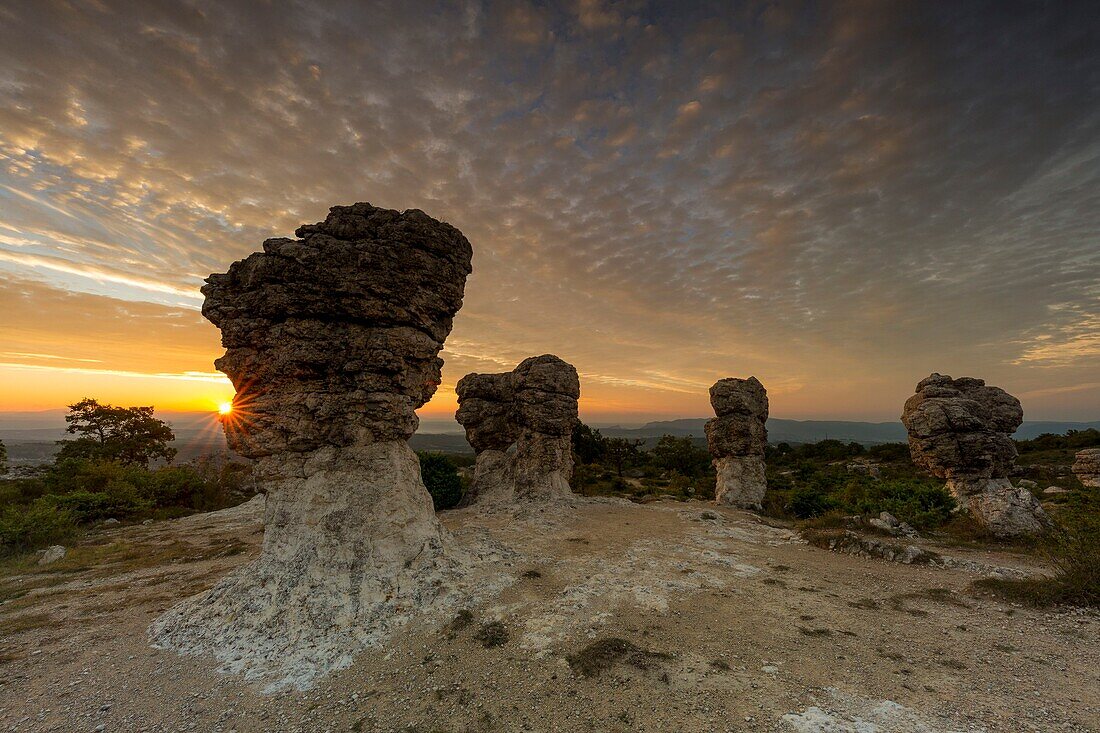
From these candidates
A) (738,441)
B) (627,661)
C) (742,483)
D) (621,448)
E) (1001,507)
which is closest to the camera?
(627,661)

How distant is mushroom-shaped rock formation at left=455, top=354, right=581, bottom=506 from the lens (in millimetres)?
25828

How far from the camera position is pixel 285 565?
35.3 ft

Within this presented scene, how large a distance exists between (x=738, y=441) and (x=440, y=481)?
2070 centimetres

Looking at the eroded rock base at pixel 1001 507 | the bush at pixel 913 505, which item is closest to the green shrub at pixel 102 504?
the bush at pixel 913 505

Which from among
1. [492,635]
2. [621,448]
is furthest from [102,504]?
[621,448]

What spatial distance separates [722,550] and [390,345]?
575 inches

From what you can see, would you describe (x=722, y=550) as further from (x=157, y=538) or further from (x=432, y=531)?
(x=157, y=538)

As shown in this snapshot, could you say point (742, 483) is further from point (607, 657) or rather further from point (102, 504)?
point (102, 504)

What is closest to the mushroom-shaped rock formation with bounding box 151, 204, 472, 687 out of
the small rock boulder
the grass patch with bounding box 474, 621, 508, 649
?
the grass patch with bounding box 474, 621, 508, 649

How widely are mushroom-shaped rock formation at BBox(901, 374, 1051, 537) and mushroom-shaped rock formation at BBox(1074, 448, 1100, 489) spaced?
1214 cm

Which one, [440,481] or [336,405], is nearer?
[336,405]

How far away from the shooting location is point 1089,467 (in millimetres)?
25141

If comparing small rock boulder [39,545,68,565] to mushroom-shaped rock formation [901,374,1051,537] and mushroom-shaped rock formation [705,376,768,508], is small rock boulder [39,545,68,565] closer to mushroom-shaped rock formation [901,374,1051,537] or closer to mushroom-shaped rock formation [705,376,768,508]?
mushroom-shaped rock formation [705,376,768,508]

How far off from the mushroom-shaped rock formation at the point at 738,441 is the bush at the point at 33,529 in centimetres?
3605
